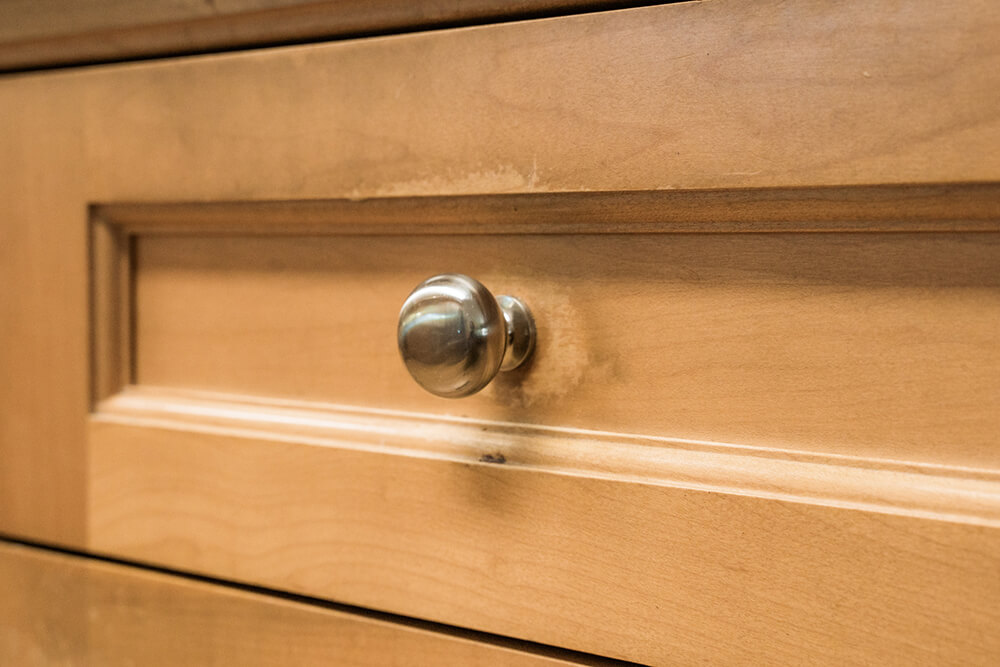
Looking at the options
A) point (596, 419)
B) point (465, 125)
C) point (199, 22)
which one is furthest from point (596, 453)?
point (199, 22)

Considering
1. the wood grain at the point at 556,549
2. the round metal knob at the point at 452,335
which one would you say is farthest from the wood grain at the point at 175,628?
the round metal knob at the point at 452,335

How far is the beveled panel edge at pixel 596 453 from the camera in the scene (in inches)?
9.8

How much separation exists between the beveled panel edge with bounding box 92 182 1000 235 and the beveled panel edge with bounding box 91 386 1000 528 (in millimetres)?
74

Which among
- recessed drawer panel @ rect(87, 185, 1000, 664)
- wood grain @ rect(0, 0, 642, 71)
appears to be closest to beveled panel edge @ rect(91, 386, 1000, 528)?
recessed drawer panel @ rect(87, 185, 1000, 664)

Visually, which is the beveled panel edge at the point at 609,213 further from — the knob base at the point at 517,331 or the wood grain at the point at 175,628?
the wood grain at the point at 175,628

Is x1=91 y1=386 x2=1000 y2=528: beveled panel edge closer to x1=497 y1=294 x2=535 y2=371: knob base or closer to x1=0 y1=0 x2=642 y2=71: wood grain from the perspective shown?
x1=497 y1=294 x2=535 y2=371: knob base

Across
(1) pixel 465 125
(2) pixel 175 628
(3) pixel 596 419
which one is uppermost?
(1) pixel 465 125

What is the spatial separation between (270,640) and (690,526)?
0.63ft

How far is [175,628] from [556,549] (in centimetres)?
19

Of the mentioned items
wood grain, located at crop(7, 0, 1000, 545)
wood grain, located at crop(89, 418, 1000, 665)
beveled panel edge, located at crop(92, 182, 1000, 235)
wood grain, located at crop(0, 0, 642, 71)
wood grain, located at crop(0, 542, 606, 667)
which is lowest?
wood grain, located at crop(0, 542, 606, 667)

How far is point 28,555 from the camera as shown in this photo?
40cm

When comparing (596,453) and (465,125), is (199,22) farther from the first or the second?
(596,453)

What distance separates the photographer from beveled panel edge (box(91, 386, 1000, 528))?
25 cm

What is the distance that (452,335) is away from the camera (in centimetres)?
26
